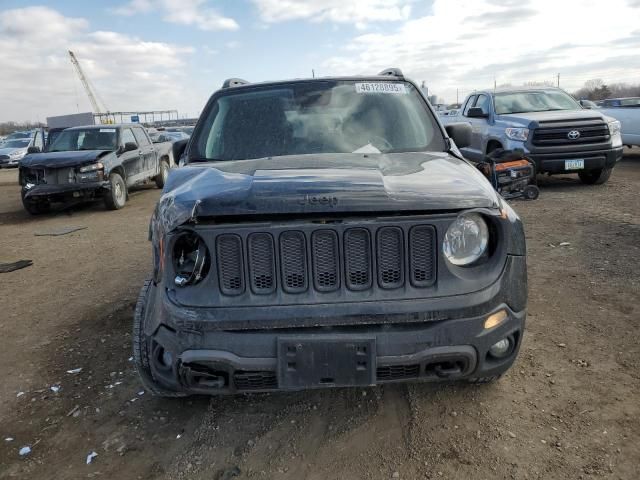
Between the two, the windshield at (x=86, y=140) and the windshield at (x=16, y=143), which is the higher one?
the windshield at (x=16, y=143)

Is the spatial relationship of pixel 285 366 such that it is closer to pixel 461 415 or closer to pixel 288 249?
pixel 288 249

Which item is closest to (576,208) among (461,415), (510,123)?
(510,123)

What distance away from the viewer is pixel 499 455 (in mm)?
2557

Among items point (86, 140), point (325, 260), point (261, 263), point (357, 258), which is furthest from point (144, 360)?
point (86, 140)

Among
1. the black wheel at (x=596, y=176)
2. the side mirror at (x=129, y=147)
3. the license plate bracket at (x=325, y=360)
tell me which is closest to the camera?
the license plate bracket at (x=325, y=360)

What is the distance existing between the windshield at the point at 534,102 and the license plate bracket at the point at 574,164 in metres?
1.48

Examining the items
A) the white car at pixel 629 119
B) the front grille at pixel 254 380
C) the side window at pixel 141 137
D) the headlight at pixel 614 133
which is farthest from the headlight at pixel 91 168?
the white car at pixel 629 119

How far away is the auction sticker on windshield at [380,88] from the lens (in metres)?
3.97

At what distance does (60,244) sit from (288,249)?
23.0 feet

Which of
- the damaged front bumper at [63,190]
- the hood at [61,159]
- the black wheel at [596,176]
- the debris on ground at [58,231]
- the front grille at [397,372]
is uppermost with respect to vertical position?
the hood at [61,159]

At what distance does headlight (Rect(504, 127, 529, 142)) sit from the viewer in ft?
32.0

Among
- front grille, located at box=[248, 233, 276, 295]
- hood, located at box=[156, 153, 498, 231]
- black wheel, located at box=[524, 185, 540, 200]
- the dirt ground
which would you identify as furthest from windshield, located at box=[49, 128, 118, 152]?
front grille, located at box=[248, 233, 276, 295]

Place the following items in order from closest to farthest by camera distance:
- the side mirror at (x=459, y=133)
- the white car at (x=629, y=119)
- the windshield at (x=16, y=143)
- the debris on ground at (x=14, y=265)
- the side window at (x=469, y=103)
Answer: the side mirror at (x=459, y=133), the debris on ground at (x=14, y=265), the side window at (x=469, y=103), the white car at (x=629, y=119), the windshield at (x=16, y=143)

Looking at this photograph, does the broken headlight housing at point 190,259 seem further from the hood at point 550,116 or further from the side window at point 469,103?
the side window at point 469,103
